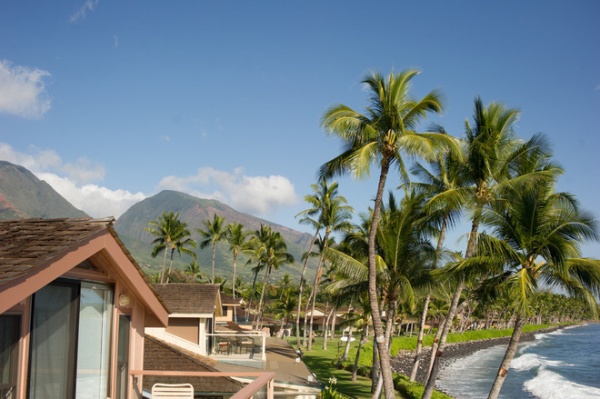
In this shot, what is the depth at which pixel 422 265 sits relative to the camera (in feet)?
70.4

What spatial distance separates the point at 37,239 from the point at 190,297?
739 inches

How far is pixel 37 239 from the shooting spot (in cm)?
574

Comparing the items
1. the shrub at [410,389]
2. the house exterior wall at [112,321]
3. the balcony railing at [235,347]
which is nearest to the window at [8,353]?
the house exterior wall at [112,321]

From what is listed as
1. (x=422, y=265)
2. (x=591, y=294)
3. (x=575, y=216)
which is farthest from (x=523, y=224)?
(x=422, y=265)

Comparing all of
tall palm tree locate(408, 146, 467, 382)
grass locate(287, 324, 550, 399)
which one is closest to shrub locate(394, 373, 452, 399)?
grass locate(287, 324, 550, 399)

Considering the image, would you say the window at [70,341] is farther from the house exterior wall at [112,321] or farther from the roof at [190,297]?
the roof at [190,297]

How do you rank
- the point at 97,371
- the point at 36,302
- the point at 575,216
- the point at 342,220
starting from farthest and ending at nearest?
the point at 342,220 → the point at 575,216 → the point at 97,371 → the point at 36,302

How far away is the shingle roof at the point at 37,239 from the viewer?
496 centimetres

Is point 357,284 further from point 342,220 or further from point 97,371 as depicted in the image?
point 342,220

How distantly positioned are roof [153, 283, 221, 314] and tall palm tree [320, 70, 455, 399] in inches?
317

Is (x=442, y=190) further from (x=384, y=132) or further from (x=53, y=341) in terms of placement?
(x=53, y=341)

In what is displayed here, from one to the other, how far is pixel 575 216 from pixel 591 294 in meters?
2.36

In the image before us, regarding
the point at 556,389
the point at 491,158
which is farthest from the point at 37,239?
the point at 556,389

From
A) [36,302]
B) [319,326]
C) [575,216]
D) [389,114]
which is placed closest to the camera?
[36,302]
